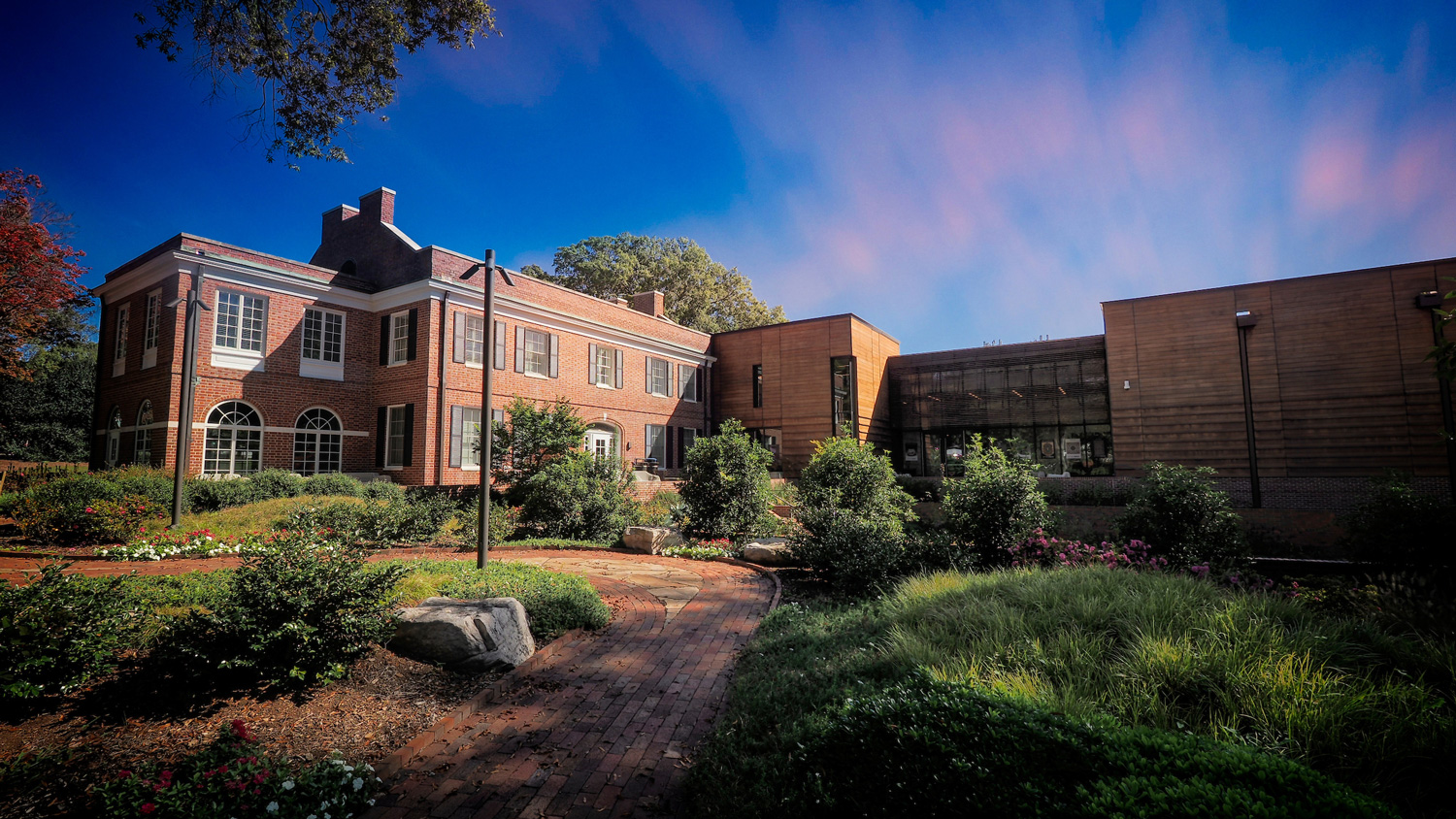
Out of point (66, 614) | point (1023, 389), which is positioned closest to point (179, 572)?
point (66, 614)

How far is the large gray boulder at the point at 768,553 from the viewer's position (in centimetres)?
948

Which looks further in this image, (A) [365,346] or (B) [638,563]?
(A) [365,346]

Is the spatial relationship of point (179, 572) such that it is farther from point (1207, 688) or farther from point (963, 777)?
point (1207, 688)

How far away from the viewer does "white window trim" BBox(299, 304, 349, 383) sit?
17.0 meters

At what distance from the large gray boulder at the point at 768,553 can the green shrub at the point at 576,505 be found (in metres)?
3.03

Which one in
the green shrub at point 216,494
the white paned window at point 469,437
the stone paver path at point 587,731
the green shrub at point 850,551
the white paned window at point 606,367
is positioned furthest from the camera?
the white paned window at point 606,367

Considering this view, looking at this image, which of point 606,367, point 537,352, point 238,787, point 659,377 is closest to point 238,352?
point 537,352

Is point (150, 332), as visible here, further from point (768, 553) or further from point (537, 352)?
point (768, 553)

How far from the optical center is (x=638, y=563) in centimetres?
939

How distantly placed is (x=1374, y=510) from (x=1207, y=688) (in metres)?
8.99

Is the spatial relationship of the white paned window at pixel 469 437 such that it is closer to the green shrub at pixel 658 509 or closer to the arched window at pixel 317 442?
the arched window at pixel 317 442

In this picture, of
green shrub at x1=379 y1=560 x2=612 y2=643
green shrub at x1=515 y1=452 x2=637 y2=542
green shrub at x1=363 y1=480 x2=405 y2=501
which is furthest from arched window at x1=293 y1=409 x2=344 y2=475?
green shrub at x1=379 y1=560 x2=612 y2=643

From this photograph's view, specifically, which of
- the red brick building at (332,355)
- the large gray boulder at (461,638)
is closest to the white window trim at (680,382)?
the red brick building at (332,355)

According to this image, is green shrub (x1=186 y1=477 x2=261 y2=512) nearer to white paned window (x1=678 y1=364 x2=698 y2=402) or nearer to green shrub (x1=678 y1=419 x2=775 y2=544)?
green shrub (x1=678 y1=419 x2=775 y2=544)
